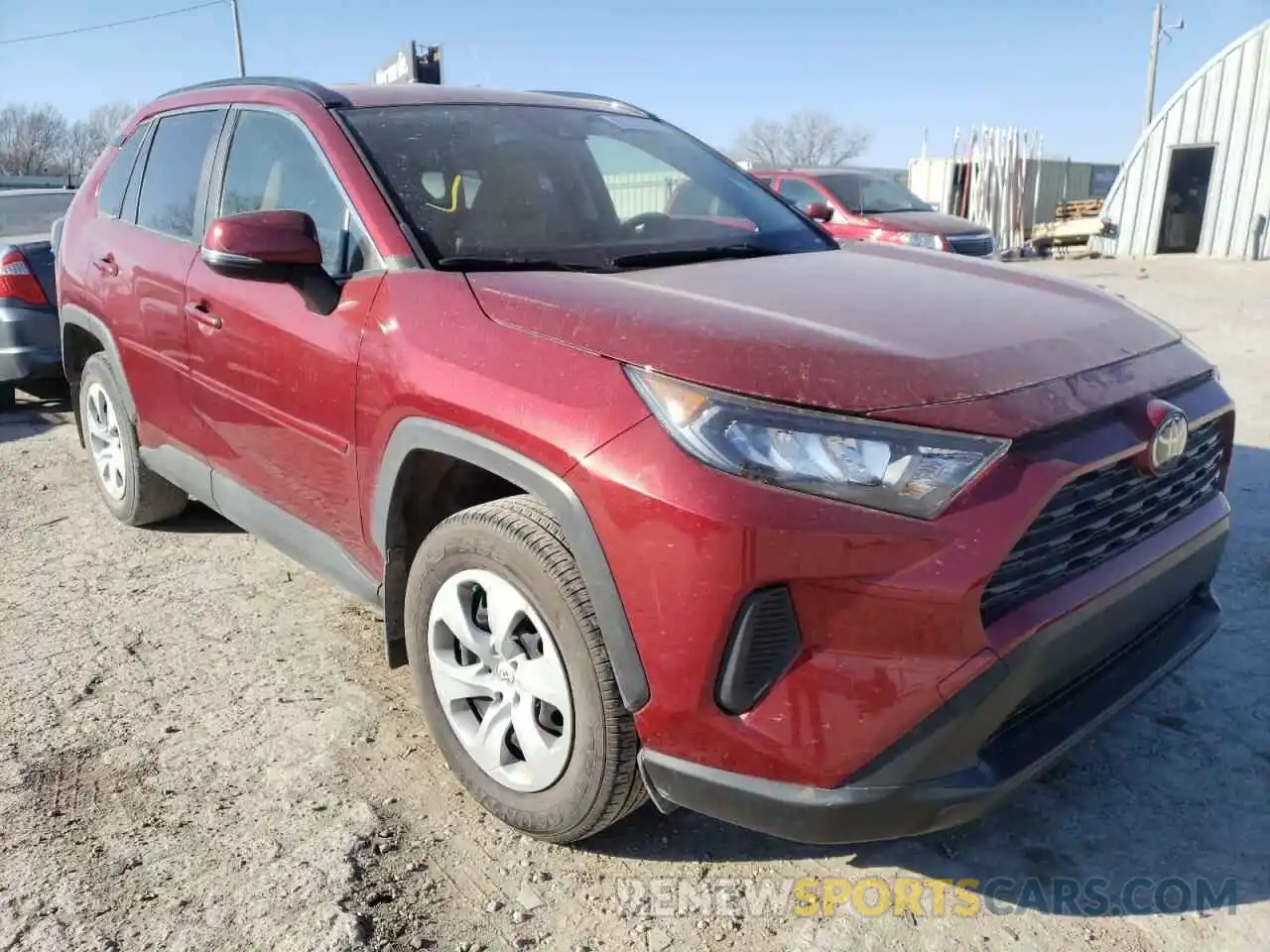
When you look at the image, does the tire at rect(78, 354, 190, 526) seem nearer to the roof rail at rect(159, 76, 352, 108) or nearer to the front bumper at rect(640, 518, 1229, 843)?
the roof rail at rect(159, 76, 352, 108)

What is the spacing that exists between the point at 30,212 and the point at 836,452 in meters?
7.97

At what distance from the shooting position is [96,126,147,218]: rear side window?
4.05 meters

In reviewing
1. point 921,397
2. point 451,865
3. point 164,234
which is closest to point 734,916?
point 451,865

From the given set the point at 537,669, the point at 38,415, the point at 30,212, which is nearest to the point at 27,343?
the point at 38,415

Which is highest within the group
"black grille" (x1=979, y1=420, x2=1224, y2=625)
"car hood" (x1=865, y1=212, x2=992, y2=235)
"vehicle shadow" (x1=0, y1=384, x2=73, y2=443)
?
"car hood" (x1=865, y1=212, x2=992, y2=235)

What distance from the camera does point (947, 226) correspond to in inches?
465

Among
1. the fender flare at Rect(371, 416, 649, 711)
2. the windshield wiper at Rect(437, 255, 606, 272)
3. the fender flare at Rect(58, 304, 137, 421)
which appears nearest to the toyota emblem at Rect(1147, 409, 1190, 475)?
the fender flare at Rect(371, 416, 649, 711)

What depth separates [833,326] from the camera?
205 cm

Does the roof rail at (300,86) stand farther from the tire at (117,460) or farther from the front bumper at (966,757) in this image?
the front bumper at (966,757)

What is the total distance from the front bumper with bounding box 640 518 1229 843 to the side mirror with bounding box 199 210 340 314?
5.12 ft

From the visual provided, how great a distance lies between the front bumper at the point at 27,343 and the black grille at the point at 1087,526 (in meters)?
5.99

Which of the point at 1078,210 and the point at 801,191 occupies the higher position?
the point at 801,191

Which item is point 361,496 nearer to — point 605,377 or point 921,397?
point 605,377

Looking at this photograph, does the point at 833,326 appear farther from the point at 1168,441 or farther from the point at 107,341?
the point at 107,341
